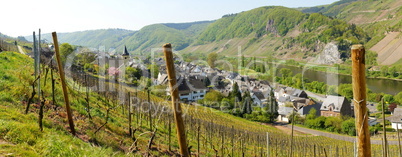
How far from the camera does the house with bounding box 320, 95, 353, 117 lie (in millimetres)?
49156

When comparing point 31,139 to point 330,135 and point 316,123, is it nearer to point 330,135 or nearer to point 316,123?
point 330,135

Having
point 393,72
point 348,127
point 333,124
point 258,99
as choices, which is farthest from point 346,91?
point 393,72

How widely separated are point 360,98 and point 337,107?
5273 centimetres

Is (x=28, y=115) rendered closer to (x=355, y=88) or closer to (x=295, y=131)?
(x=355, y=88)

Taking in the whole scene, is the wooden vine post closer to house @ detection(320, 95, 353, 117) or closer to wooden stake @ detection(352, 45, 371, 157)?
wooden stake @ detection(352, 45, 371, 157)

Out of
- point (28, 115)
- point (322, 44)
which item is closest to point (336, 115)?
point (28, 115)

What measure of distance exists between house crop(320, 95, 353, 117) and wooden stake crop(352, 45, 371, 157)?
51.9 meters

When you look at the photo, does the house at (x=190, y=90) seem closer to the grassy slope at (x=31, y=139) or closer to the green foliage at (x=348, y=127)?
the green foliage at (x=348, y=127)

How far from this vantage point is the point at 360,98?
2.39 meters

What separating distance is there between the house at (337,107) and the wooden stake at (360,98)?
51.9 metres

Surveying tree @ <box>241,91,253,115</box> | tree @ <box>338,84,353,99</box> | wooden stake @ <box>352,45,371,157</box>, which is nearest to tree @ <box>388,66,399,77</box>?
tree @ <box>338,84,353,99</box>

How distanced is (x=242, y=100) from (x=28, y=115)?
44673 millimetres

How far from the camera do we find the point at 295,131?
41.1 m

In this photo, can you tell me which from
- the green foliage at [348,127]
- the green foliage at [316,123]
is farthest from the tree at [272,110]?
the green foliage at [348,127]
